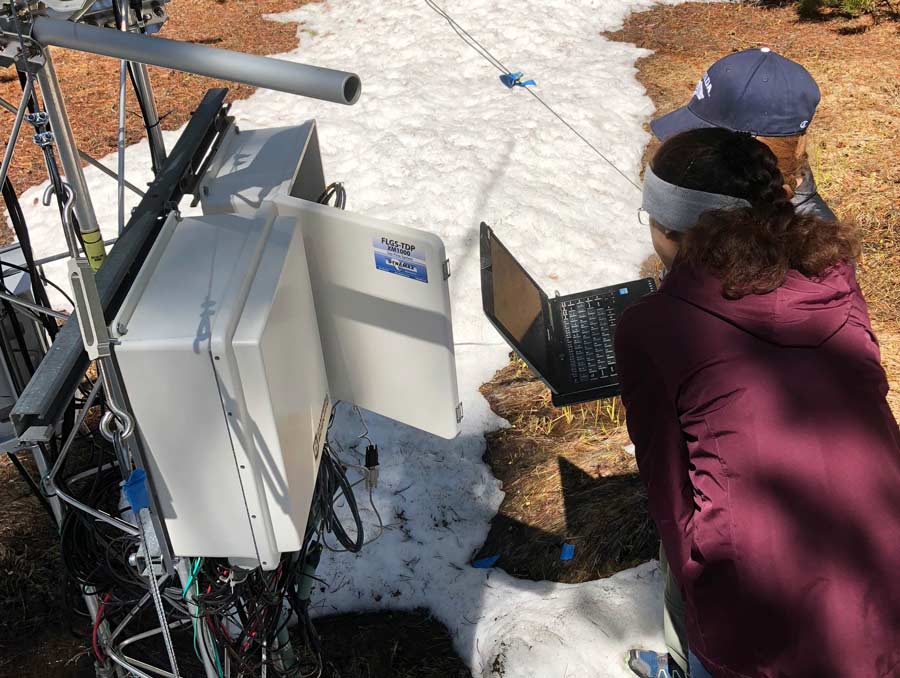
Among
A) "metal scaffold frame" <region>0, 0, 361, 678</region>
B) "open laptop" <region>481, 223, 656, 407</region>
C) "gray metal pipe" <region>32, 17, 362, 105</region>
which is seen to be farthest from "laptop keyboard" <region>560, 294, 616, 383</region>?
"gray metal pipe" <region>32, 17, 362, 105</region>

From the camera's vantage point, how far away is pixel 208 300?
1835mm

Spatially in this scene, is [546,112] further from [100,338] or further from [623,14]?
[100,338]

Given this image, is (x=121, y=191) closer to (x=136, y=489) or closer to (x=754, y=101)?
(x=136, y=489)

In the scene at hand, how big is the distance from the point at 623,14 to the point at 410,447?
6341 millimetres

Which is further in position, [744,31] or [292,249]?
[744,31]

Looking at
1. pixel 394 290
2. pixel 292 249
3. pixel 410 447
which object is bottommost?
pixel 410 447

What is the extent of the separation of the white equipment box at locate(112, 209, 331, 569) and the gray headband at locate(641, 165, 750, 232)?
2.88 ft

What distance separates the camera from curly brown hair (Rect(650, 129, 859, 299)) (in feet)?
5.86

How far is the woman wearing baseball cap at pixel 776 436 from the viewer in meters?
1.73

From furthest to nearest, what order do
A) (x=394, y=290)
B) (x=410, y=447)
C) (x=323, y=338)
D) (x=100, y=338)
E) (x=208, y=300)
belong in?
(x=410, y=447)
(x=323, y=338)
(x=394, y=290)
(x=208, y=300)
(x=100, y=338)

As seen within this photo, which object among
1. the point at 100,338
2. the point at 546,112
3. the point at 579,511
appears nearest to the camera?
the point at 100,338

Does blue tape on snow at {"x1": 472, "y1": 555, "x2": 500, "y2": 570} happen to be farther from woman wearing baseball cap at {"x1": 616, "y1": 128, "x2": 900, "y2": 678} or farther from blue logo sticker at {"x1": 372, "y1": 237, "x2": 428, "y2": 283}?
blue logo sticker at {"x1": 372, "y1": 237, "x2": 428, "y2": 283}

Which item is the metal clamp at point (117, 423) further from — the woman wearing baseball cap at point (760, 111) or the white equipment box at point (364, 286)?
the woman wearing baseball cap at point (760, 111)

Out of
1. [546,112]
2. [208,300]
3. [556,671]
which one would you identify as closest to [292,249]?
[208,300]
